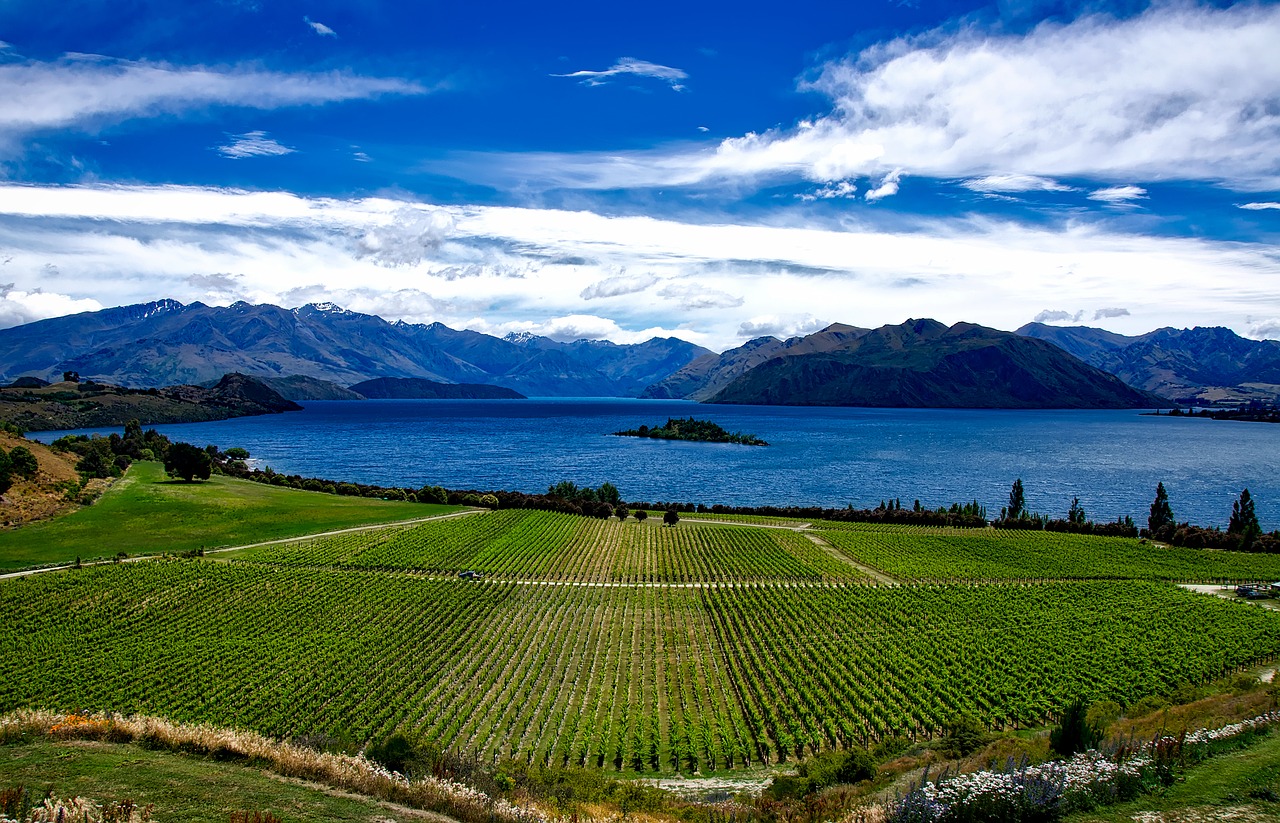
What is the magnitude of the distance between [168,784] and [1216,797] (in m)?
30.5

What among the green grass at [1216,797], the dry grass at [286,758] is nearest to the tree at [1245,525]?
the green grass at [1216,797]

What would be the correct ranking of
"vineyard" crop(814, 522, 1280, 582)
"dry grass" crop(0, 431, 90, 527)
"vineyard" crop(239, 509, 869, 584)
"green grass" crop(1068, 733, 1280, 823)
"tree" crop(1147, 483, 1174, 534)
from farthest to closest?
"tree" crop(1147, 483, 1174, 534), "dry grass" crop(0, 431, 90, 527), "vineyard" crop(814, 522, 1280, 582), "vineyard" crop(239, 509, 869, 584), "green grass" crop(1068, 733, 1280, 823)

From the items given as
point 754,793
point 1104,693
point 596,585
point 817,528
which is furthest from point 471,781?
point 817,528

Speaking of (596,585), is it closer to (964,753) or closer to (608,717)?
(608,717)

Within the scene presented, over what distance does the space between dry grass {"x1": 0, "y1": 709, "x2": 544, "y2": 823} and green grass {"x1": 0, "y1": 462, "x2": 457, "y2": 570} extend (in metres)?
49.0

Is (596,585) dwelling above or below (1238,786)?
below

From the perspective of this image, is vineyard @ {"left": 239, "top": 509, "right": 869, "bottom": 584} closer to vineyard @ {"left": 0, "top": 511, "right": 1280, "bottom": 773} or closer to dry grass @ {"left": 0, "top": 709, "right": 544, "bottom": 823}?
vineyard @ {"left": 0, "top": 511, "right": 1280, "bottom": 773}

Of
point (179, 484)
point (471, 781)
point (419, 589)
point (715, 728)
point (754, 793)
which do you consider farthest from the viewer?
point (179, 484)

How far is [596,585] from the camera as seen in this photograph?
208 feet

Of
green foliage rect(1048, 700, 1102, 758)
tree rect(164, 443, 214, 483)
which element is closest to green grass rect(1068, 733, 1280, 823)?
green foliage rect(1048, 700, 1102, 758)

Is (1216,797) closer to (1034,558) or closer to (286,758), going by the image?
(286,758)

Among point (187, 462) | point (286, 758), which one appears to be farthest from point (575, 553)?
point (187, 462)

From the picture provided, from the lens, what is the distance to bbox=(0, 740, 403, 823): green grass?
19.4m

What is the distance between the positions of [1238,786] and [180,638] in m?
53.7
